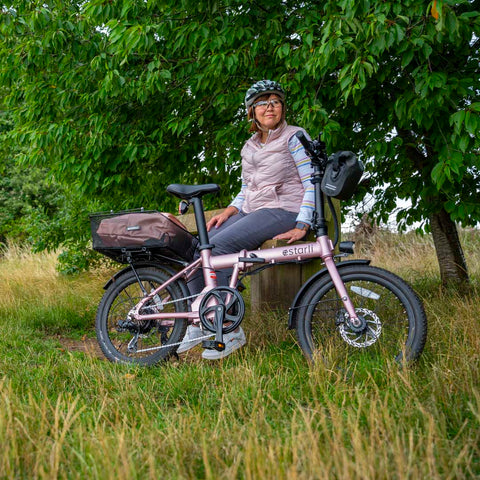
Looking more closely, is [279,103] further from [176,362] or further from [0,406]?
[0,406]

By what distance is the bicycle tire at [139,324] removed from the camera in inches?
154

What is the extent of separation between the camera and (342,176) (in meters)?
3.50

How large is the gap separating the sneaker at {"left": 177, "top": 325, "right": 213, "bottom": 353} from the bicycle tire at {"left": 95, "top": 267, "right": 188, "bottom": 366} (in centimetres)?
6

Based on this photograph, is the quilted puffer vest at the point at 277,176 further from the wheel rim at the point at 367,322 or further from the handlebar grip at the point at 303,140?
the wheel rim at the point at 367,322

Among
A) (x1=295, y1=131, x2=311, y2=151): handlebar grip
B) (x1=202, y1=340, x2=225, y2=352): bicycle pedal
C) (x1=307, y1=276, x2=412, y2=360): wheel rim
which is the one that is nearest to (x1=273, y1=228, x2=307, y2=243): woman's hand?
(x1=307, y1=276, x2=412, y2=360): wheel rim

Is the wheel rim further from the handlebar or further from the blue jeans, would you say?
the handlebar

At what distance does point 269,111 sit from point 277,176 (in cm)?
46

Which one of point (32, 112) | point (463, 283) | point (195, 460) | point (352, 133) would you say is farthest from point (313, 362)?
point (32, 112)

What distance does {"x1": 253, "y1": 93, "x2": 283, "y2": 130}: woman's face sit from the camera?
402cm

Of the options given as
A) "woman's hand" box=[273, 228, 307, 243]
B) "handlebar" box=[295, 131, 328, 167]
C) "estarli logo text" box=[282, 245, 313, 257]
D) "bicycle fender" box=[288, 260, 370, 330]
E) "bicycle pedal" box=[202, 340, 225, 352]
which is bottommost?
"bicycle pedal" box=[202, 340, 225, 352]

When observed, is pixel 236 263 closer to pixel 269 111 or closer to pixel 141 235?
pixel 141 235

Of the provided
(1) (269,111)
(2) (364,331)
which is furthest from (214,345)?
(1) (269,111)

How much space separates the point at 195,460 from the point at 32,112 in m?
4.42

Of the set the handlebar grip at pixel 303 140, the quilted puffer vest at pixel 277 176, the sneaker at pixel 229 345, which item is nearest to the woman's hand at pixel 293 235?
the quilted puffer vest at pixel 277 176
